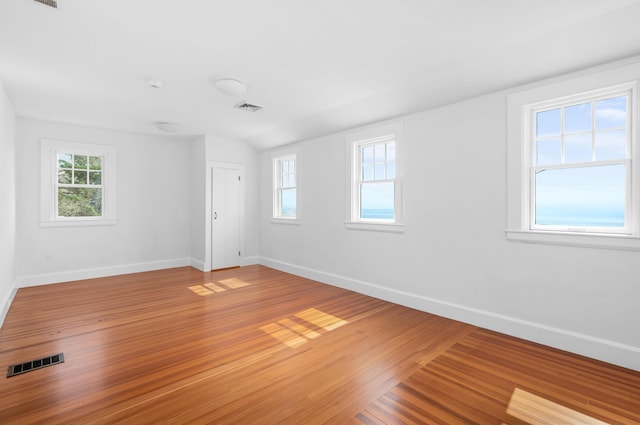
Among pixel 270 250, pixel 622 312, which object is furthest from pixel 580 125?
pixel 270 250

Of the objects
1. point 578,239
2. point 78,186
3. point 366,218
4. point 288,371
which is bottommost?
point 288,371

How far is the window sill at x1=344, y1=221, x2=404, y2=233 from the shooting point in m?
4.25

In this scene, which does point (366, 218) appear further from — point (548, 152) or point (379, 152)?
point (548, 152)

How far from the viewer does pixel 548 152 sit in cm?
305

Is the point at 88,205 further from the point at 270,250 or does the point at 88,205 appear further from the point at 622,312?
the point at 622,312

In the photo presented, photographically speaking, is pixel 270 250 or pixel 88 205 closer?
pixel 88 205

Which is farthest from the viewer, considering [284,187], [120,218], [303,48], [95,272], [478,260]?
[284,187]

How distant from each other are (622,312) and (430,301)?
1.72 m

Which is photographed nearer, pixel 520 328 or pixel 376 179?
pixel 520 328

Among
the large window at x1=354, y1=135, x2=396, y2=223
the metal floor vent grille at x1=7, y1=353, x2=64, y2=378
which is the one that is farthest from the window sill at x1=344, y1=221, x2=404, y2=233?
the metal floor vent grille at x1=7, y1=353, x2=64, y2=378

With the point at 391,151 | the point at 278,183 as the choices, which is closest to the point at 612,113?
the point at 391,151

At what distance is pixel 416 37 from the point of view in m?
2.62

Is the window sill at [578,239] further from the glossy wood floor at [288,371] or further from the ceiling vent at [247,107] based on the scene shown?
the ceiling vent at [247,107]

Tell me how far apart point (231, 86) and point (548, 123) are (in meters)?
3.34
